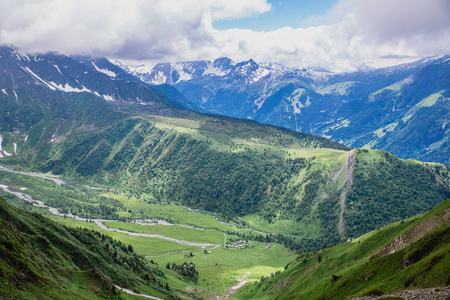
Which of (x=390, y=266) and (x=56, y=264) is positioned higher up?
(x=390, y=266)

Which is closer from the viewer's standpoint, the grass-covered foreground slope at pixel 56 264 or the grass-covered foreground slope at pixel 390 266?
the grass-covered foreground slope at pixel 390 266

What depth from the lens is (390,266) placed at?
71375 millimetres

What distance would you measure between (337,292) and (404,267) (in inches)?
773

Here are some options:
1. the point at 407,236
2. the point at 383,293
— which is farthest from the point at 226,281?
the point at 383,293

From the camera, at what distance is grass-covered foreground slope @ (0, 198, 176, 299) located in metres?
67.4

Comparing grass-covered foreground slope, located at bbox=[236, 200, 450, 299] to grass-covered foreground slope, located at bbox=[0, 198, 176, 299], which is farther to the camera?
grass-covered foreground slope, located at bbox=[0, 198, 176, 299]

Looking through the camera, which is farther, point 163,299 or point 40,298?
point 163,299

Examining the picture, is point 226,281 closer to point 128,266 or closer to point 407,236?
point 128,266

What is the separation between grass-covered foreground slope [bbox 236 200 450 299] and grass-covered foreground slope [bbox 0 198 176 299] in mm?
55608

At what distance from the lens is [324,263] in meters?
126

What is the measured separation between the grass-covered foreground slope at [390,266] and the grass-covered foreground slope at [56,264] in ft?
182

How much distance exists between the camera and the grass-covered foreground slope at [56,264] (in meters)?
67.4

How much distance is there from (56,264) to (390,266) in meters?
82.4

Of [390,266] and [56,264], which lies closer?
[390,266]
